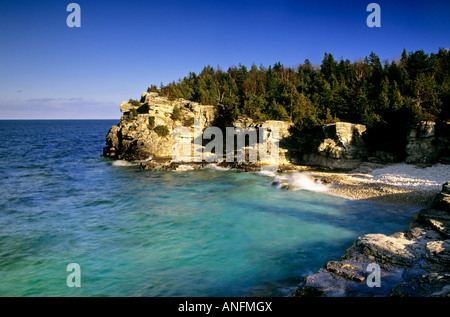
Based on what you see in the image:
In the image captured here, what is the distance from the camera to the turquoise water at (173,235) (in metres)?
12.9

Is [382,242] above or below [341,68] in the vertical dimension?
below

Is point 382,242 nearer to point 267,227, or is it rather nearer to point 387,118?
point 267,227

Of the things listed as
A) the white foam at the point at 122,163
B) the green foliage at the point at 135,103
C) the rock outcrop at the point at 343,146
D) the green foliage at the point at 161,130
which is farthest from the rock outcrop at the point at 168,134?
the rock outcrop at the point at 343,146

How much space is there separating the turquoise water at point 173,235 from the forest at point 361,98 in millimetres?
16898

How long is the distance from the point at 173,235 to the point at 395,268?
1327 cm

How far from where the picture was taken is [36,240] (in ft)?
56.9

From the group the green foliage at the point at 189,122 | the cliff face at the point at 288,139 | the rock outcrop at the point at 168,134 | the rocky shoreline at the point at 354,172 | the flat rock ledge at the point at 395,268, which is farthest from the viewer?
the green foliage at the point at 189,122

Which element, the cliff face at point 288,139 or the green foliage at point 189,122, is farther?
the green foliage at point 189,122

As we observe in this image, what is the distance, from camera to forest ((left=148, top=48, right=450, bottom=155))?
32.7m

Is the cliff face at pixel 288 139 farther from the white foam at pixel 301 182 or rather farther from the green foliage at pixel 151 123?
the white foam at pixel 301 182

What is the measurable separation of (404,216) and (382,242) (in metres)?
9.00

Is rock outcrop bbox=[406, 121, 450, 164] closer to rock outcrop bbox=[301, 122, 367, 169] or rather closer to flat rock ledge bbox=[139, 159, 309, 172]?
rock outcrop bbox=[301, 122, 367, 169]
